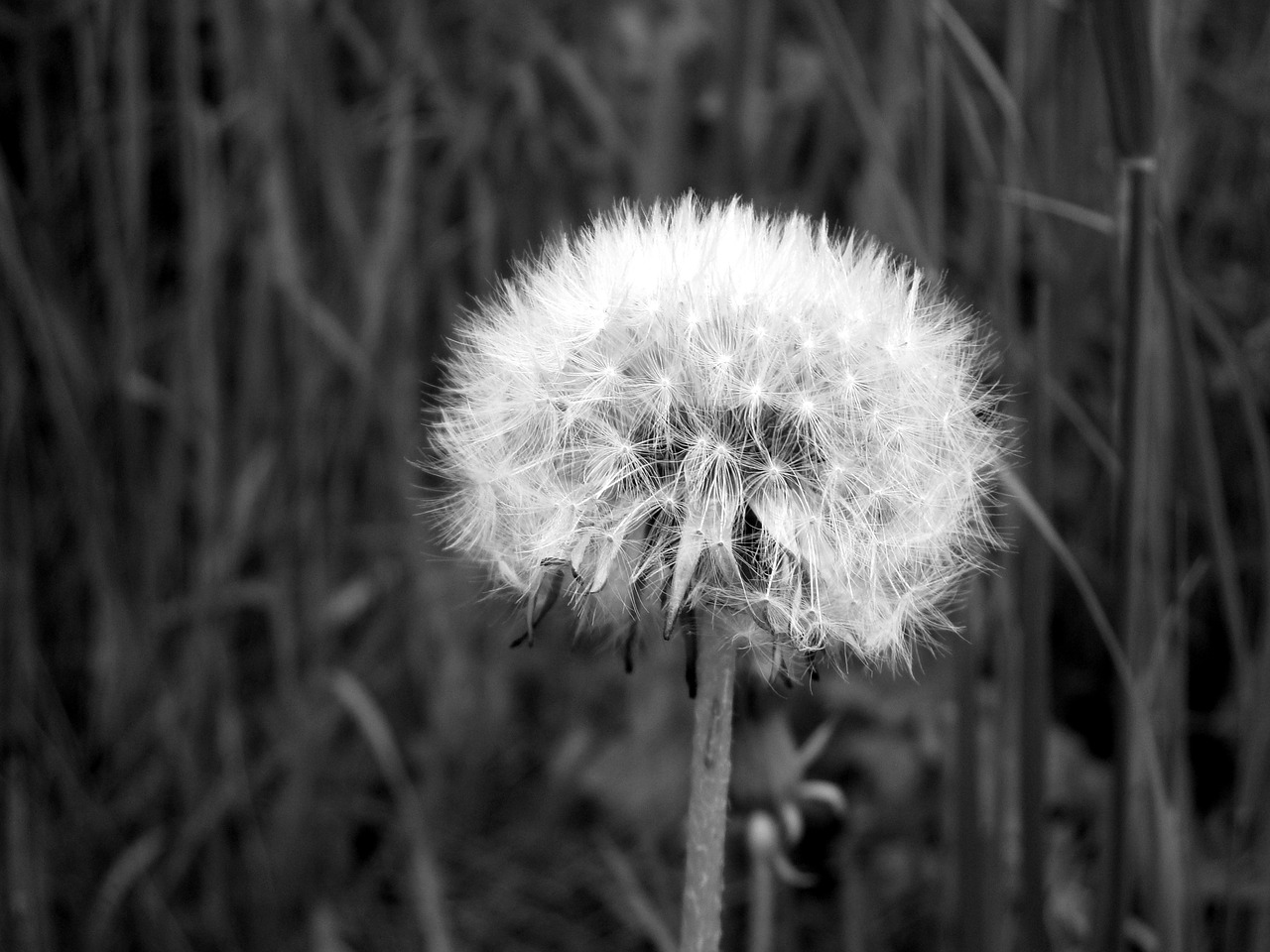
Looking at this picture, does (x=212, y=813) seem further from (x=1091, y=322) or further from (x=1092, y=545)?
(x=1091, y=322)

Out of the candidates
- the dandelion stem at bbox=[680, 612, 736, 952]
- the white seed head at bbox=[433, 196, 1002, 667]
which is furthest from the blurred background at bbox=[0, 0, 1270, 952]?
the dandelion stem at bbox=[680, 612, 736, 952]

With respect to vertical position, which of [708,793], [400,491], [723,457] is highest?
[400,491]

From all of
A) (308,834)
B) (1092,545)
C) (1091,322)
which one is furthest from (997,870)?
(1091,322)

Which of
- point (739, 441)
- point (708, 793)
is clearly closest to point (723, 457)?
point (739, 441)

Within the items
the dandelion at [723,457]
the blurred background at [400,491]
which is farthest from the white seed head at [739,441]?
the blurred background at [400,491]

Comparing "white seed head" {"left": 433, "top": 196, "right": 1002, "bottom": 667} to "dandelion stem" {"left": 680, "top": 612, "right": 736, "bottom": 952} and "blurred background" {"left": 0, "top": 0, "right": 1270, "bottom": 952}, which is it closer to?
"dandelion stem" {"left": 680, "top": 612, "right": 736, "bottom": 952}

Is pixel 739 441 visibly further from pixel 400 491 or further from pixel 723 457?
pixel 400 491

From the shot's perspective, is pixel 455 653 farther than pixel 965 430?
Yes
